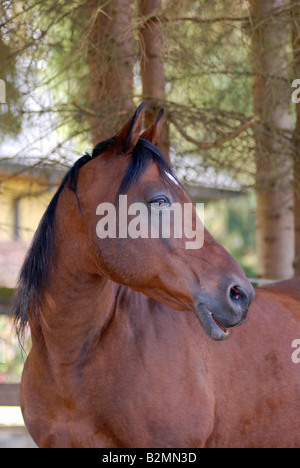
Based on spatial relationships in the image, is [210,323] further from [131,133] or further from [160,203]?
[131,133]

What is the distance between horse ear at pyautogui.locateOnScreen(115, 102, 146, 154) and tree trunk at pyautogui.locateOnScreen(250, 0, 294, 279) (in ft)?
6.23

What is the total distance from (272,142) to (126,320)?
106 inches

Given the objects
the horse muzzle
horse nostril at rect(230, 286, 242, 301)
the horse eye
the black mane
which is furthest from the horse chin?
the black mane

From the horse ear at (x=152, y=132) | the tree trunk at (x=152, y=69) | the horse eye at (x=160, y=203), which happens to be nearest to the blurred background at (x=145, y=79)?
the tree trunk at (x=152, y=69)

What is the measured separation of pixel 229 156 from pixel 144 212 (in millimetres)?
2466

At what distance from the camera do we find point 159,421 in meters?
2.26

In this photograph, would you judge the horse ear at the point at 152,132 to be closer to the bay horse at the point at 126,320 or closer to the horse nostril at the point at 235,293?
the bay horse at the point at 126,320

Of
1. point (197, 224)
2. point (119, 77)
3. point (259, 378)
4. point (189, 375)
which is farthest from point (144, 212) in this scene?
point (119, 77)

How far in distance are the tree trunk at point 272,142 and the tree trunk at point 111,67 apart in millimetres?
907

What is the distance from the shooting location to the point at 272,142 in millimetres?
4594

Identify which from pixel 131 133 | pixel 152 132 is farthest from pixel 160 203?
pixel 152 132

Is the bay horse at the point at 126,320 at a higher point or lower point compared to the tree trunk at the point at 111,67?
lower

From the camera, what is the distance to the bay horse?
208 cm

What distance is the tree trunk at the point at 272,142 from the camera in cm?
407
